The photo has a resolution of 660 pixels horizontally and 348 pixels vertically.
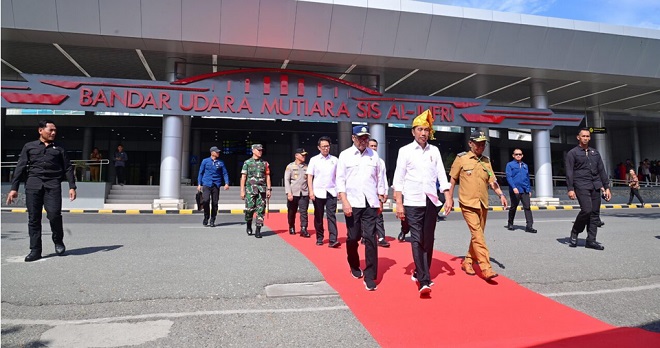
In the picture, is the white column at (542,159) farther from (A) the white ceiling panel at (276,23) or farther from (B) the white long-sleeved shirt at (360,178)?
(B) the white long-sleeved shirt at (360,178)

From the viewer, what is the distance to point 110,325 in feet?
9.70

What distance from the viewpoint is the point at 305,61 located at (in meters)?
16.4

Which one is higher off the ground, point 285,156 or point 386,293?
point 285,156

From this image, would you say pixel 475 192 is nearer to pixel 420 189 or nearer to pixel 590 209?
pixel 420 189

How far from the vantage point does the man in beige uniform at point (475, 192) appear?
4488 millimetres

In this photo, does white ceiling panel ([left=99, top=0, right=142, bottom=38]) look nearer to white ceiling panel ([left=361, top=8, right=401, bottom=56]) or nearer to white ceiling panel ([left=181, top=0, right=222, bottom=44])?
white ceiling panel ([left=181, top=0, right=222, bottom=44])

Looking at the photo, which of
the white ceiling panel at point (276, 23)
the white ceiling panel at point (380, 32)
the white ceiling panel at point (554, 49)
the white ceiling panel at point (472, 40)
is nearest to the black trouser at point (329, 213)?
the white ceiling panel at point (276, 23)

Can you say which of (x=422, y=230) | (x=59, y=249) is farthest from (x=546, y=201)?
(x=59, y=249)

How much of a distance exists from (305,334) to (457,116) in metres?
16.7

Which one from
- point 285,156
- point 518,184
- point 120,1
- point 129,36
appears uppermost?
point 120,1

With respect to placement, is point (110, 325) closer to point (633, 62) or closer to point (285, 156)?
point (633, 62)

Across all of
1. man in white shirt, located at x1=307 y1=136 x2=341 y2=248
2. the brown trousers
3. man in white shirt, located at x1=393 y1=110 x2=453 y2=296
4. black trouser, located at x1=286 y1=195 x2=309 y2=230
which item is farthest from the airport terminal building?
the brown trousers

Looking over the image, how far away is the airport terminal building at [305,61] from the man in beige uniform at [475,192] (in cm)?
1128

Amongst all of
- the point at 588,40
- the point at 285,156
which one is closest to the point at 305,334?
the point at 588,40
